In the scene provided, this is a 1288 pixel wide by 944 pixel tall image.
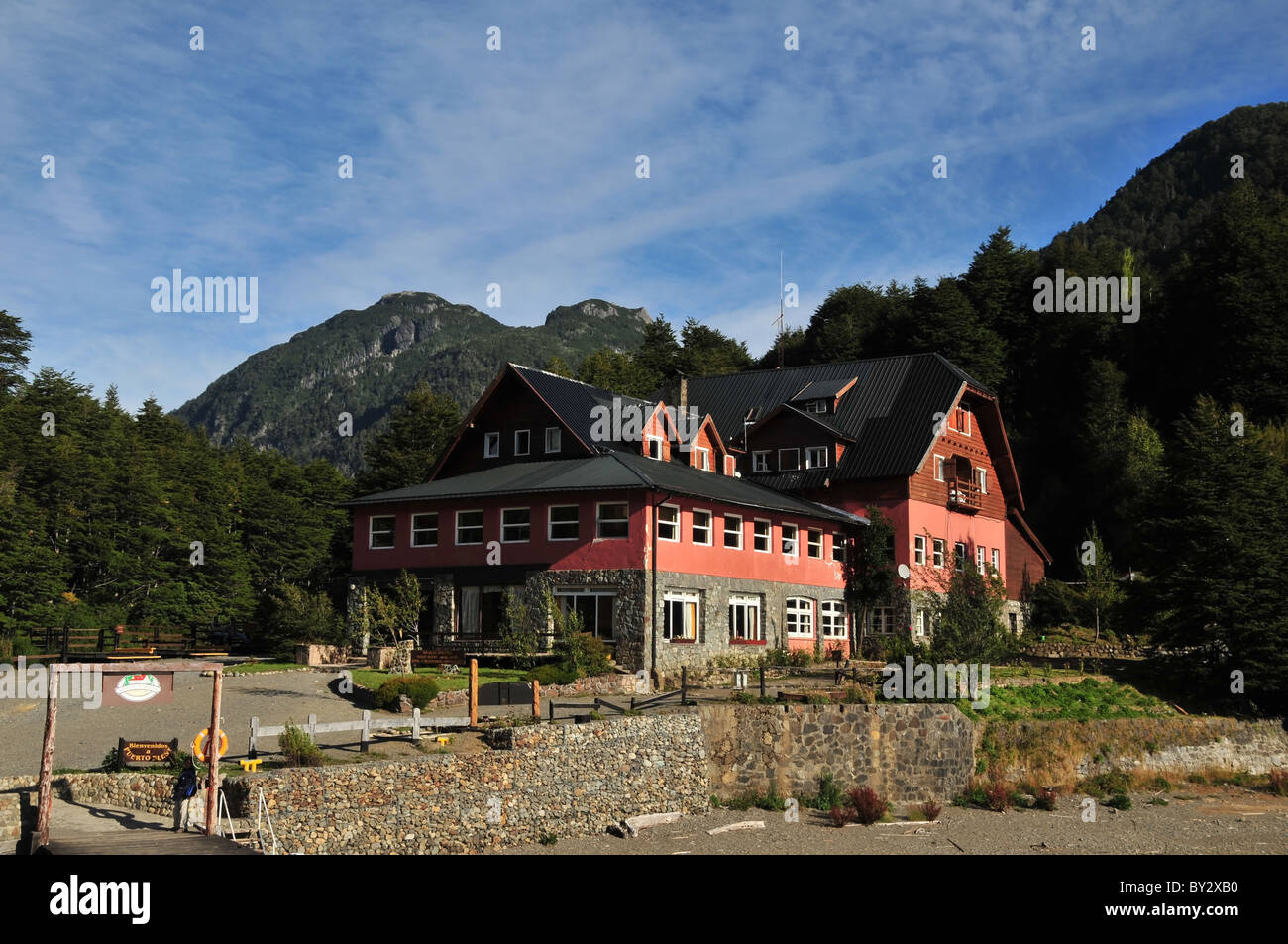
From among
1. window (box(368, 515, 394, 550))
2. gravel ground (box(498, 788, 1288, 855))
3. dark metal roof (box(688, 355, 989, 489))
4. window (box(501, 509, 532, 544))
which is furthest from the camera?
dark metal roof (box(688, 355, 989, 489))

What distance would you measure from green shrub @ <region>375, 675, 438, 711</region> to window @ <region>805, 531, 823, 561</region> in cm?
2115

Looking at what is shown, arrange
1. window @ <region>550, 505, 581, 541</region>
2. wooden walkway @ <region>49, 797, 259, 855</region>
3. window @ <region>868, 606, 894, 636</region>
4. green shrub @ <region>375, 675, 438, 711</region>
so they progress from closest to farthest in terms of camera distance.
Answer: wooden walkway @ <region>49, 797, 259, 855</region> → green shrub @ <region>375, 675, 438, 711</region> → window @ <region>550, 505, 581, 541</region> → window @ <region>868, 606, 894, 636</region>

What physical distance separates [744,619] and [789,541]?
4474mm

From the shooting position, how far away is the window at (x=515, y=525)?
4247 cm

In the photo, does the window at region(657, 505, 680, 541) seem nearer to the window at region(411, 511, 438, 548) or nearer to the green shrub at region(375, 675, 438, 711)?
the window at region(411, 511, 438, 548)

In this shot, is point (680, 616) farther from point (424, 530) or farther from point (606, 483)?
point (424, 530)

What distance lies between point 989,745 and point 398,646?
65.1 feet

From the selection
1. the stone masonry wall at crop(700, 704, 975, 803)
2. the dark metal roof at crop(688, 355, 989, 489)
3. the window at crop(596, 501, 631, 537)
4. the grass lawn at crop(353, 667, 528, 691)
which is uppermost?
the dark metal roof at crop(688, 355, 989, 489)

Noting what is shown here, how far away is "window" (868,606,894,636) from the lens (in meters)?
51.0

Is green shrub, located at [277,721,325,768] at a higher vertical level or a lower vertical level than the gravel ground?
higher

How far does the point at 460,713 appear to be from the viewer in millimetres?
29969

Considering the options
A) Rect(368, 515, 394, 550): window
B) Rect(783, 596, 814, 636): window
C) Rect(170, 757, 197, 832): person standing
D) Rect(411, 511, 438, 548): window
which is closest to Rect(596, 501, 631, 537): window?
Rect(411, 511, 438, 548): window
